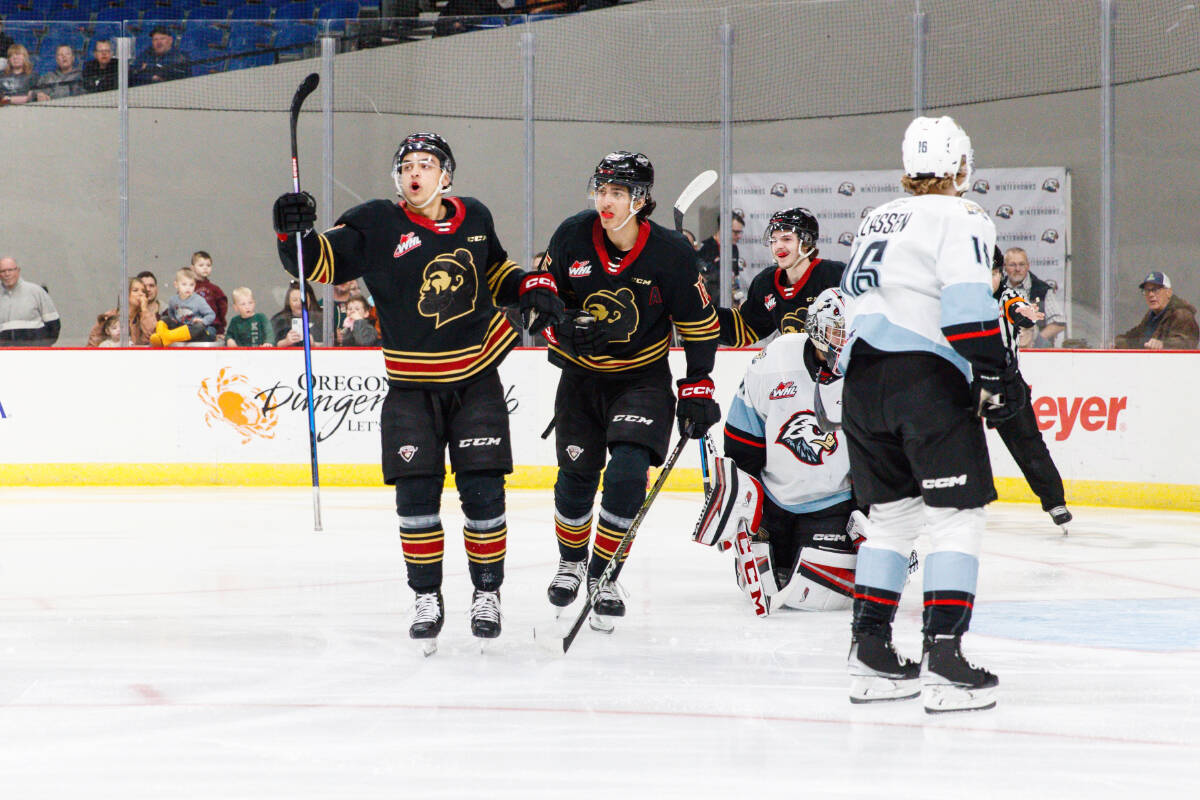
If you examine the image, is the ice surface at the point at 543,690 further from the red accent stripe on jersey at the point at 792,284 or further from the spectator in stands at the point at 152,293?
the spectator in stands at the point at 152,293

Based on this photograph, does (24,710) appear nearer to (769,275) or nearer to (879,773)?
(879,773)

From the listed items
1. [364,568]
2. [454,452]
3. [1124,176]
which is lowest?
[364,568]

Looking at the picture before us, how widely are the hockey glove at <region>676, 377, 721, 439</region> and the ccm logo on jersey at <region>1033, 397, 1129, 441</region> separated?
3382mm

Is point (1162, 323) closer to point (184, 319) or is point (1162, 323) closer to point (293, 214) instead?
point (293, 214)

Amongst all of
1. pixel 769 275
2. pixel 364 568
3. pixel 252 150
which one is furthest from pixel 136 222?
pixel 769 275

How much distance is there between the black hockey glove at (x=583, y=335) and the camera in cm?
Answer: 352

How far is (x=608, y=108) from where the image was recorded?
779 centimetres

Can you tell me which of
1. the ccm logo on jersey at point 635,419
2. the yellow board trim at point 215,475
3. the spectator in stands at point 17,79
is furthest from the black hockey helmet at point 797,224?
the spectator in stands at point 17,79

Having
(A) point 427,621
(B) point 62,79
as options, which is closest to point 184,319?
(B) point 62,79

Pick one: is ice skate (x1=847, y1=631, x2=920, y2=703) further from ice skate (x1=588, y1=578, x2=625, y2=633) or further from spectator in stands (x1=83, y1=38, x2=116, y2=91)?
spectator in stands (x1=83, y1=38, x2=116, y2=91)

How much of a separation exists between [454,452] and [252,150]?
5250 mm

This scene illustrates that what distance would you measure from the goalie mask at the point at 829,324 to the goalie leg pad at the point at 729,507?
44 cm

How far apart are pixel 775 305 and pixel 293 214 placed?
1.89m

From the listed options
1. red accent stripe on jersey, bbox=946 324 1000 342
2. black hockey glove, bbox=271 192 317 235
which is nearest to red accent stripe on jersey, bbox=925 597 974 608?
red accent stripe on jersey, bbox=946 324 1000 342
